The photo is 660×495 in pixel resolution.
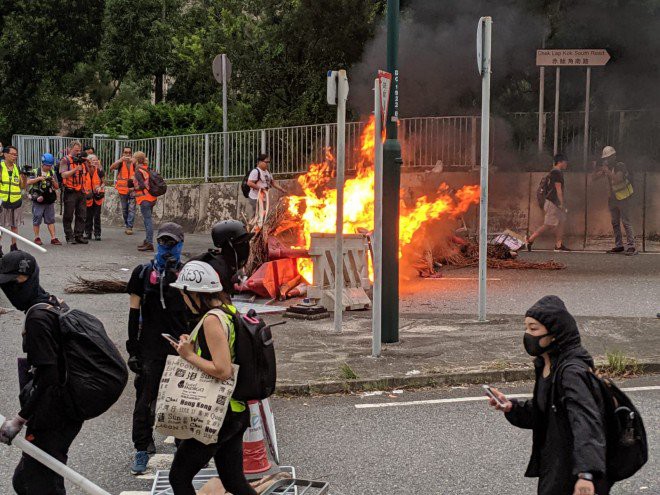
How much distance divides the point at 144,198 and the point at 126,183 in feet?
5.87

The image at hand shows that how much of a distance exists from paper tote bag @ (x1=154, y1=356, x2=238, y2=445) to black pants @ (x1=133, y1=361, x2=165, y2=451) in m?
1.39

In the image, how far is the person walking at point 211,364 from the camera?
4.75 m

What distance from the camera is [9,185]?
14953mm

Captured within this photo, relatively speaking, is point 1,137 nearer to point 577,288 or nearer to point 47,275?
point 47,275

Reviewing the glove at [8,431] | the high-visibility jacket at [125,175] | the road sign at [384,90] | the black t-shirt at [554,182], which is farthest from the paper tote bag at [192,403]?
the high-visibility jacket at [125,175]

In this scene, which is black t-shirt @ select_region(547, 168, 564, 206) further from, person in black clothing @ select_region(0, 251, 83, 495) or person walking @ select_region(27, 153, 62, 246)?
person in black clothing @ select_region(0, 251, 83, 495)

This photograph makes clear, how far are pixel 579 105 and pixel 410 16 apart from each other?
159 inches

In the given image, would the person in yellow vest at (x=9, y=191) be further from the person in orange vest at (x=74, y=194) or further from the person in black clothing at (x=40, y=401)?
the person in black clothing at (x=40, y=401)

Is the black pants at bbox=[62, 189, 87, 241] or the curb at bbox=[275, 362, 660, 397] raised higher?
the black pants at bbox=[62, 189, 87, 241]

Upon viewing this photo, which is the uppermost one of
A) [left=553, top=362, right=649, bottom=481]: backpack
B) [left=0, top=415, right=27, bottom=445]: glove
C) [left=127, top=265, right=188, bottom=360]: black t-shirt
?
[left=127, top=265, right=188, bottom=360]: black t-shirt

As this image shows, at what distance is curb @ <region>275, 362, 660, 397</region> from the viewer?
26.2 feet

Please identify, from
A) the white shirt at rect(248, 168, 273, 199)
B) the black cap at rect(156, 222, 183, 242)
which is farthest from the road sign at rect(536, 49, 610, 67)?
the black cap at rect(156, 222, 183, 242)

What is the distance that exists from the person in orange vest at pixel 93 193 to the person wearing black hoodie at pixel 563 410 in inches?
552

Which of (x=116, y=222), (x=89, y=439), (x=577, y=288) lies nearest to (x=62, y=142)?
(x=116, y=222)
